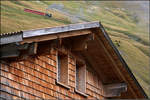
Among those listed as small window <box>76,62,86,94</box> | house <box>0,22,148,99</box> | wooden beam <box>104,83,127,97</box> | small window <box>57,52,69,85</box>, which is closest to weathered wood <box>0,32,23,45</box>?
house <box>0,22,148,99</box>

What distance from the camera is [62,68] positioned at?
584 inches

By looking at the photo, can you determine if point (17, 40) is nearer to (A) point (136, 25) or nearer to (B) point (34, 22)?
(B) point (34, 22)

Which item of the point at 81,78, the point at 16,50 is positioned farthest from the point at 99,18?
the point at 16,50

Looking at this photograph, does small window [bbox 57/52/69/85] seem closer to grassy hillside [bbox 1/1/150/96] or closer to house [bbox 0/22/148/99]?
house [bbox 0/22/148/99]

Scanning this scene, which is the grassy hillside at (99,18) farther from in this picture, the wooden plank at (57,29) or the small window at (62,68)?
the wooden plank at (57,29)

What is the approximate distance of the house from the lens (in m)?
11.8

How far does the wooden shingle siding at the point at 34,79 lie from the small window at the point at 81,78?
383 mm

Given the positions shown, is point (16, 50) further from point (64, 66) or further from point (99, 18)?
point (99, 18)

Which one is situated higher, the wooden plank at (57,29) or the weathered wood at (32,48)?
the wooden plank at (57,29)

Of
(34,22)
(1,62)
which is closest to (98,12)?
(34,22)

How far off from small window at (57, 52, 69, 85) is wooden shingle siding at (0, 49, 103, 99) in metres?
0.18

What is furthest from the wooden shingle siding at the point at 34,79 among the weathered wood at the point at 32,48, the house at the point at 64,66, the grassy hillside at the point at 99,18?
the grassy hillside at the point at 99,18

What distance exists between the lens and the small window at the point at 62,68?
1463cm

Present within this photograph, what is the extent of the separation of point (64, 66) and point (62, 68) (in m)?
0.09
